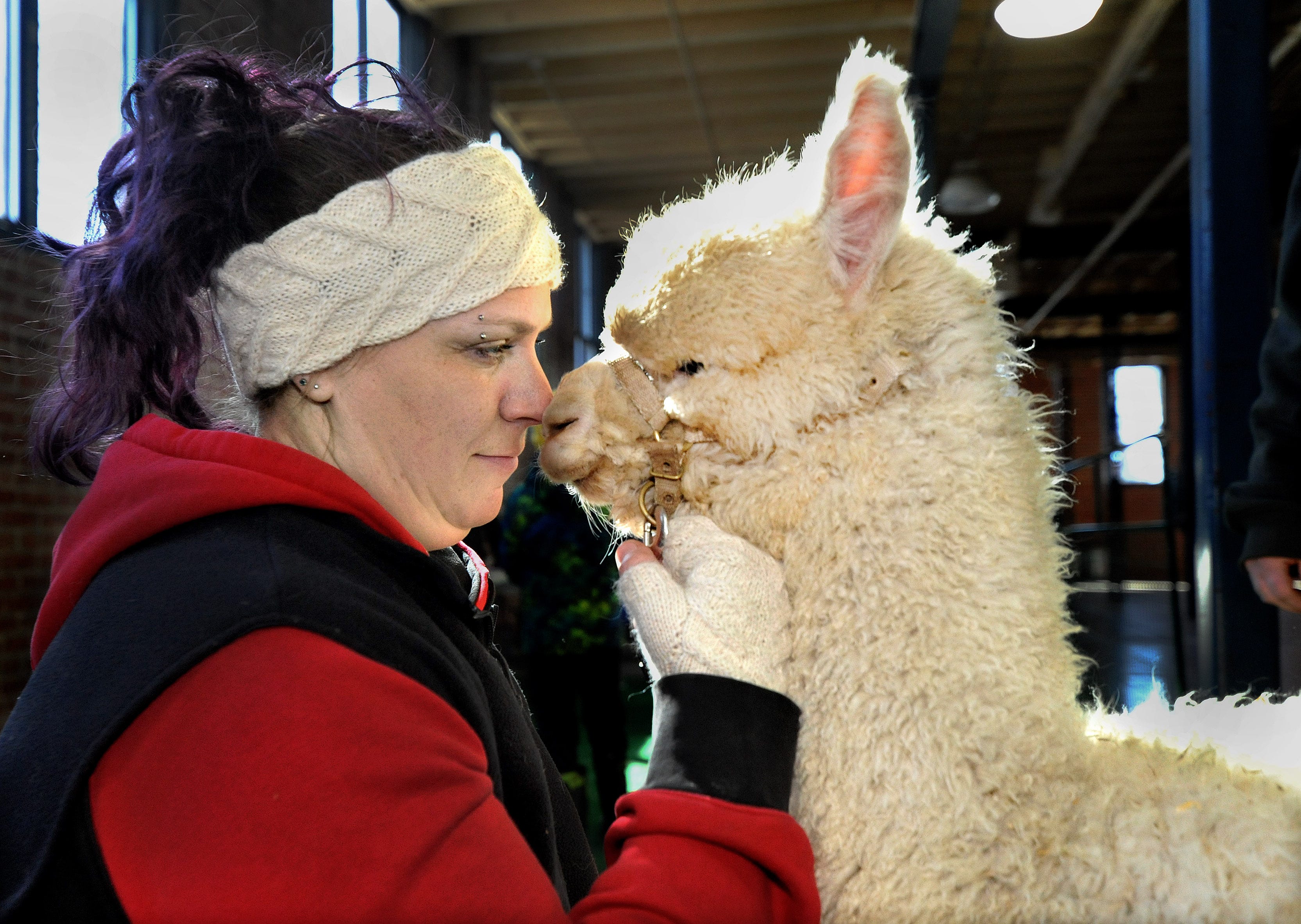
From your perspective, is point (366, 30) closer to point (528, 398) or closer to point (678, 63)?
point (678, 63)

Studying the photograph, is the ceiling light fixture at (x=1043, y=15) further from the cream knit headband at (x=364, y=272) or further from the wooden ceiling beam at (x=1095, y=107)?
the cream knit headband at (x=364, y=272)

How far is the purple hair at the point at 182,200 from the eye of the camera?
0.95 meters

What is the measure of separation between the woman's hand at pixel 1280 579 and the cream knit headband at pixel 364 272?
4.72 ft

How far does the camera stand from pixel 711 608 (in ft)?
2.93

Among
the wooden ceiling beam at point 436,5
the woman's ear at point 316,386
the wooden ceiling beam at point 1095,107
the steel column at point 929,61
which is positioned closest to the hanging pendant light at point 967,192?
the wooden ceiling beam at point 1095,107

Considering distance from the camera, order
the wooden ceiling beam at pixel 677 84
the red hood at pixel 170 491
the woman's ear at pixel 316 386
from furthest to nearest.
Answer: the wooden ceiling beam at pixel 677 84
the woman's ear at pixel 316 386
the red hood at pixel 170 491

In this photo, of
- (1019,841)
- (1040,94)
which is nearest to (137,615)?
(1019,841)

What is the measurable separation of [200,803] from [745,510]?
59 centimetres

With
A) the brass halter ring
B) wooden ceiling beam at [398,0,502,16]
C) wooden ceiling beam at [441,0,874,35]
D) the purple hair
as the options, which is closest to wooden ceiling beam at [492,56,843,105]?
wooden ceiling beam at [441,0,874,35]

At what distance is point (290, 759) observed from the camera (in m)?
0.65

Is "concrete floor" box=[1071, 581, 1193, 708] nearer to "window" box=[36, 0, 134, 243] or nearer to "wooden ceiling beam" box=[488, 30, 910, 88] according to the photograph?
"window" box=[36, 0, 134, 243]

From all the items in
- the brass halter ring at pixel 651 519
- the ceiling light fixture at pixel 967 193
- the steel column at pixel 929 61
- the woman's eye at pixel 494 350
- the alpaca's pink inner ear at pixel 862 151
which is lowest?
the brass halter ring at pixel 651 519

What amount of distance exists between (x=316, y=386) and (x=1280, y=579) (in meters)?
1.64

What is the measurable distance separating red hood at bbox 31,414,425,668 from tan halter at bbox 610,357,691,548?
31 centimetres
